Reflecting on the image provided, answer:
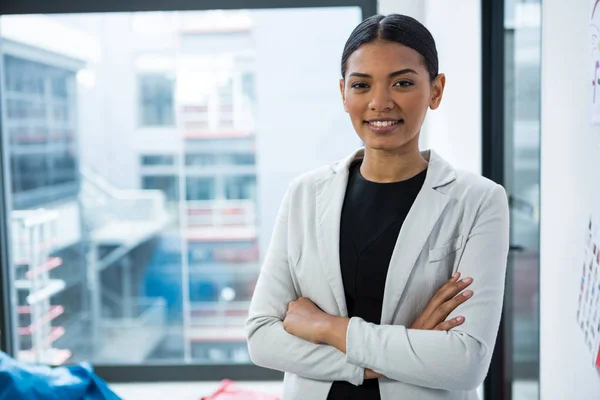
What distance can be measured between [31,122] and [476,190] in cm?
248

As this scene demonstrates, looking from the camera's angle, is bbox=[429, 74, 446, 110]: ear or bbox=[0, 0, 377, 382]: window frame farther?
bbox=[0, 0, 377, 382]: window frame

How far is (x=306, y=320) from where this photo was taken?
4.30 ft

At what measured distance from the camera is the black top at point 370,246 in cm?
129

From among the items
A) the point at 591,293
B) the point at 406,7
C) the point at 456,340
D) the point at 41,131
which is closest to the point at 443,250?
the point at 456,340

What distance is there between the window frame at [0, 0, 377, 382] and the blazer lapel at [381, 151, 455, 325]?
1821 millimetres

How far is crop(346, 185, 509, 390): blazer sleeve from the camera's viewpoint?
1.20 m

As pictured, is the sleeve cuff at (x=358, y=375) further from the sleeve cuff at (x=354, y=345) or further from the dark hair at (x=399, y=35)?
the dark hair at (x=399, y=35)

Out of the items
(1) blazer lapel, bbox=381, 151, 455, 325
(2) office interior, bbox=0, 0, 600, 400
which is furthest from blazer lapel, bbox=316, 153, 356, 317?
(2) office interior, bbox=0, 0, 600, 400

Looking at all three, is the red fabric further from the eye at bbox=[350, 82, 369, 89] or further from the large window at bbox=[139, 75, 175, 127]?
the eye at bbox=[350, 82, 369, 89]

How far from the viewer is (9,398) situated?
1.84m

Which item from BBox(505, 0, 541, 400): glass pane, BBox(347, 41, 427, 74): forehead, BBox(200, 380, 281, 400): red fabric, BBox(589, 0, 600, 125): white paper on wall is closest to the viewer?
BBox(589, 0, 600, 125): white paper on wall

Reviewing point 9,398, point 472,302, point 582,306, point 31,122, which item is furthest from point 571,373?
point 31,122

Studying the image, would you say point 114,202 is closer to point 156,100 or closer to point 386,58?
point 156,100

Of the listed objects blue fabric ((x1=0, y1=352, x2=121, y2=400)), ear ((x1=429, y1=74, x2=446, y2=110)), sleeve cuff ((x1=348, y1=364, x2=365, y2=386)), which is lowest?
blue fabric ((x1=0, y1=352, x2=121, y2=400))
